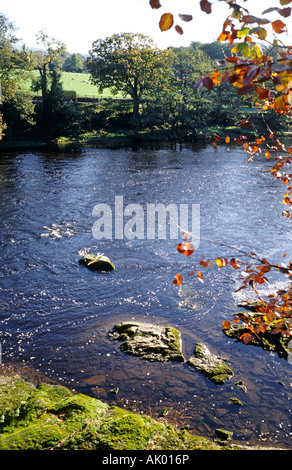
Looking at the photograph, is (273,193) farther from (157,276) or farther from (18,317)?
(18,317)

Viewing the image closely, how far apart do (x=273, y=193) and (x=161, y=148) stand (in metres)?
19.7

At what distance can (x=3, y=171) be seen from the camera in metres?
28.1

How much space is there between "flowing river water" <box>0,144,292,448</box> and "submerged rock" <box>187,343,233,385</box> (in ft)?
0.52

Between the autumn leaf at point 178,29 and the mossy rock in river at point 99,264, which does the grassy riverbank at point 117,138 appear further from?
the autumn leaf at point 178,29

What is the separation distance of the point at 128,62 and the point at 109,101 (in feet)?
21.1

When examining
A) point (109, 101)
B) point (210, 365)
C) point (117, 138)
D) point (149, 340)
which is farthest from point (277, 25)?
point (109, 101)

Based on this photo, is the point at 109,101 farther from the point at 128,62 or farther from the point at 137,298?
the point at 137,298

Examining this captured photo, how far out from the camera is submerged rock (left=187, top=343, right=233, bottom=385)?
849 centimetres

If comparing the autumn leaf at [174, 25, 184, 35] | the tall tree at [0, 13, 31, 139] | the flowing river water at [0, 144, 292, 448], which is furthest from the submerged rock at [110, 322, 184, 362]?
the tall tree at [0, 13, 31, 139]

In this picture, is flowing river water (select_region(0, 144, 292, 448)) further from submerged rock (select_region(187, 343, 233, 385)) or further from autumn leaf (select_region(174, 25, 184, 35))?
autumn leaf (select_region(174, 25, 184, 35))

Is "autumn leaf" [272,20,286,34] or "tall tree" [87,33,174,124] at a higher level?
"tall tree" [87,33,174,124]

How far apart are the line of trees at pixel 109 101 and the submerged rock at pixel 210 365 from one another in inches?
1434

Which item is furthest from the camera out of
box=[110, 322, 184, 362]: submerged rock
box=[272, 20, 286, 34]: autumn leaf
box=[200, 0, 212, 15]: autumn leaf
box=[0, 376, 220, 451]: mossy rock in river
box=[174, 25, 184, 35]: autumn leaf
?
box=[110, 322, 184, 362]: submerged rock
